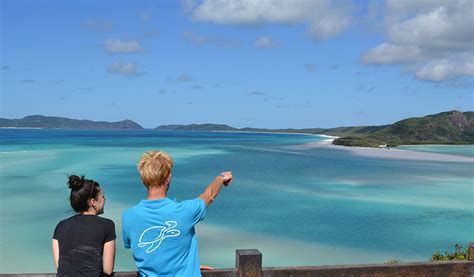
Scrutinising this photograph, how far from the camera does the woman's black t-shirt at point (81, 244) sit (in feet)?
10.5

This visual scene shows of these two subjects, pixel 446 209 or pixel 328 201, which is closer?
pixel 446 209

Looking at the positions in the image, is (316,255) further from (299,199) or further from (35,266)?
(299,199)

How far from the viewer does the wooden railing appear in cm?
448

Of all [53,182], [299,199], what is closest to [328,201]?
[299,199]

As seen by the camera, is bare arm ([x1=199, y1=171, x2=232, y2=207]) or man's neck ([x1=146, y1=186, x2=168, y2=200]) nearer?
man's neck ([x1=146, y1=186, x2=168, y2=200])

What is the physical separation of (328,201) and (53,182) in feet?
74.8

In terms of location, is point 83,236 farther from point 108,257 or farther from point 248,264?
point 248,264

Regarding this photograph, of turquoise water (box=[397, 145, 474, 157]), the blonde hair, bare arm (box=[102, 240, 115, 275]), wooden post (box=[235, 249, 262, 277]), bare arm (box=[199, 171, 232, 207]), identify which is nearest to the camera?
the blonde hair

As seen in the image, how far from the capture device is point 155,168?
2973mm

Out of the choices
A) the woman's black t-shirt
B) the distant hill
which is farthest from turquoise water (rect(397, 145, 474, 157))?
the woman's black t-shirt

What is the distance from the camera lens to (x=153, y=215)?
9.93 ft

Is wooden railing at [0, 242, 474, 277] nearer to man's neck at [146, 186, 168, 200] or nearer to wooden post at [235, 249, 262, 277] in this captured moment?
wooden post at [235, 249, 262, 277]

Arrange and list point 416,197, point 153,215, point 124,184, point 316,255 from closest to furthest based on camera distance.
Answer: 1. point 153,215
2. point 316,255
3. point 416,197
4. point 124,184

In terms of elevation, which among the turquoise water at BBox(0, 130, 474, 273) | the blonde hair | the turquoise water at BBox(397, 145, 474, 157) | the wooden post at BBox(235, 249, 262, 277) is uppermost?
the blonde hair
